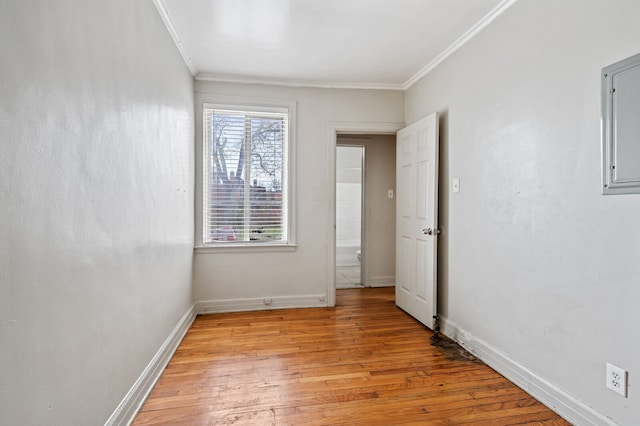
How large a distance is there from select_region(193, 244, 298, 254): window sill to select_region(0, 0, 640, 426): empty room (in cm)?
2

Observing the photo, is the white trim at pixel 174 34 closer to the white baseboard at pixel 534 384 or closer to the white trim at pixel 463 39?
the white trim at pixel 463 39

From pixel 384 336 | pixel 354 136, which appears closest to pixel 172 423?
pixel 384 336

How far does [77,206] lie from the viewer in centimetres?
132

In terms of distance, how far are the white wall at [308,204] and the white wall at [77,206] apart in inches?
56.5

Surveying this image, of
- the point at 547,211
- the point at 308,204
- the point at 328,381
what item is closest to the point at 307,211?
the point at 308,204

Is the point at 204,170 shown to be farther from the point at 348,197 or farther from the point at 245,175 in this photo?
the point at 348,197

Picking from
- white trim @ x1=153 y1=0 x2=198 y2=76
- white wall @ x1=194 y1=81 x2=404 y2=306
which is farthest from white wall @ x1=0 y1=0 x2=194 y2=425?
Answer: white wall @ x1=194 y1=81 x2=404 y2=306

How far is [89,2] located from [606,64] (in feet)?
8.12

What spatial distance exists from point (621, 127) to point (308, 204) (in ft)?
9.11

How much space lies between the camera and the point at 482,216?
2.61m

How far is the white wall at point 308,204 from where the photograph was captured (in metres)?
3.72

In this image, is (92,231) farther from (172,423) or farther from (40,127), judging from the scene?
(172,423)

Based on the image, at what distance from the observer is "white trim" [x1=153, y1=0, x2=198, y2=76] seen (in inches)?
92.3

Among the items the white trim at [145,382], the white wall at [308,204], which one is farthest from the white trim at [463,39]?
the white trim at [145,382]
